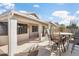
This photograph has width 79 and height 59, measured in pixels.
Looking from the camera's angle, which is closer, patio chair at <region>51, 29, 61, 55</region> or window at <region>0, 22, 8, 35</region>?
window at <region>0, 22, 8, 35</region>

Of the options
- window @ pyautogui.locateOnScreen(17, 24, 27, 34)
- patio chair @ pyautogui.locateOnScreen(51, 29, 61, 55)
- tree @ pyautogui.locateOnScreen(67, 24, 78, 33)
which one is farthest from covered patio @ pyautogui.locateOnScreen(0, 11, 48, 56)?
tree @ pyautogui.locateOnScreen(67, 24, 78, 33)

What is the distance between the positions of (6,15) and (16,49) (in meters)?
0.64

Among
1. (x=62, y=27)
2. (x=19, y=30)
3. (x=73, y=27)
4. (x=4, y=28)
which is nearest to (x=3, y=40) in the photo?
(x=4, y=28)

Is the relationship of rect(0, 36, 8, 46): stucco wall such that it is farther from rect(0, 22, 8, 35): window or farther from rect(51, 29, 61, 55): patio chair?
rect(51, 29, 61, 55): patio chair

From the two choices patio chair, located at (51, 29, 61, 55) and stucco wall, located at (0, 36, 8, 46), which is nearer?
stucco wall, located at (0, 36, 8, 46)

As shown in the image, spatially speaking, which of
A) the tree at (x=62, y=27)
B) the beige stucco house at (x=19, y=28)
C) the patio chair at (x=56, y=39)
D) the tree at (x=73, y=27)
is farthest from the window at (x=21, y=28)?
the tree at (x=73, y=27)

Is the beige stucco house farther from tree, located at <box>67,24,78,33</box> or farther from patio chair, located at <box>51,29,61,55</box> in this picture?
tree, located at <box>67,24,78,33</box>

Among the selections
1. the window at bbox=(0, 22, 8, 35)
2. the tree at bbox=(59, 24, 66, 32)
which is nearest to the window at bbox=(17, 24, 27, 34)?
the window at bbox=(0, 22, 8, 35)

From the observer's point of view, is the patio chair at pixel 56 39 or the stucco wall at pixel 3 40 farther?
the patio chair at pixel 56 39

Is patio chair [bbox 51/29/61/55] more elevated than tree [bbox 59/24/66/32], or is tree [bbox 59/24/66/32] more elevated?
tree [bbox 59/24/66/32]

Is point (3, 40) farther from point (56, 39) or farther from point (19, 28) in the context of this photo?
point (56, 39)

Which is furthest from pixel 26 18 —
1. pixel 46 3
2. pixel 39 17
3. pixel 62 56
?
pixel 62 56

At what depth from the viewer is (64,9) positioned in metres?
2.84

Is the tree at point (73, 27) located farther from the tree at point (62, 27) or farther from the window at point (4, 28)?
the window at point (4, 28)
